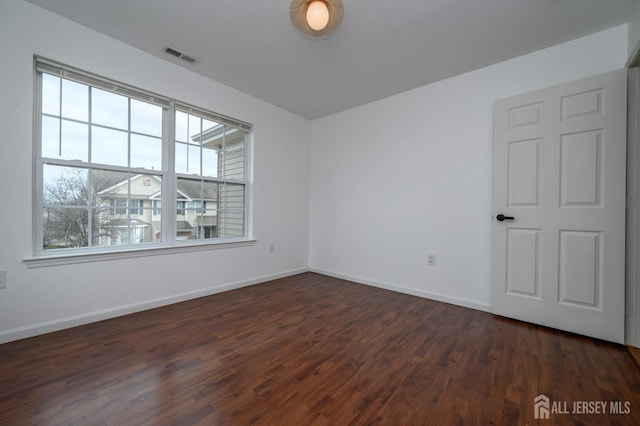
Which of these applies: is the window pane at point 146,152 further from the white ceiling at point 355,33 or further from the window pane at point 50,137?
the white ceiling at point 355,33

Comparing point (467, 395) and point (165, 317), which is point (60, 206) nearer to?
point (165, 317)

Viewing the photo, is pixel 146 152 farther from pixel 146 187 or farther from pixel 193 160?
pixel 193 160

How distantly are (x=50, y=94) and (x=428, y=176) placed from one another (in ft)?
12.8

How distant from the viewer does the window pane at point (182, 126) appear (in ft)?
9.91

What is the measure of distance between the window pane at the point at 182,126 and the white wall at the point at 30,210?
0.21m

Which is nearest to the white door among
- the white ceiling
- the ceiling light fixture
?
the white ceiling

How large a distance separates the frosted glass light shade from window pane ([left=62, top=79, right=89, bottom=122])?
89.0 inches

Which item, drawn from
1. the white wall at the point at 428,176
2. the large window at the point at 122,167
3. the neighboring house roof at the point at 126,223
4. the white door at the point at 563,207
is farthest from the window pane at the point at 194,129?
the white door at the point at 563,207

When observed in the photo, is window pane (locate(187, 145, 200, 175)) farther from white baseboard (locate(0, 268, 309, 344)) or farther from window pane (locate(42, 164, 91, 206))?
white baseboard (locate(0, 268, 309, 344))

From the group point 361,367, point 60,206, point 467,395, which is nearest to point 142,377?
point 361,367

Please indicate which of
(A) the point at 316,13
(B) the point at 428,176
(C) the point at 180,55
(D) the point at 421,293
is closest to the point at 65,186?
(C) the point at 180,55

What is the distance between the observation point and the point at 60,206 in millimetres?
2283

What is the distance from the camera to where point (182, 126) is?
10.1ft

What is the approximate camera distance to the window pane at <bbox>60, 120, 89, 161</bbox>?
232 cm
